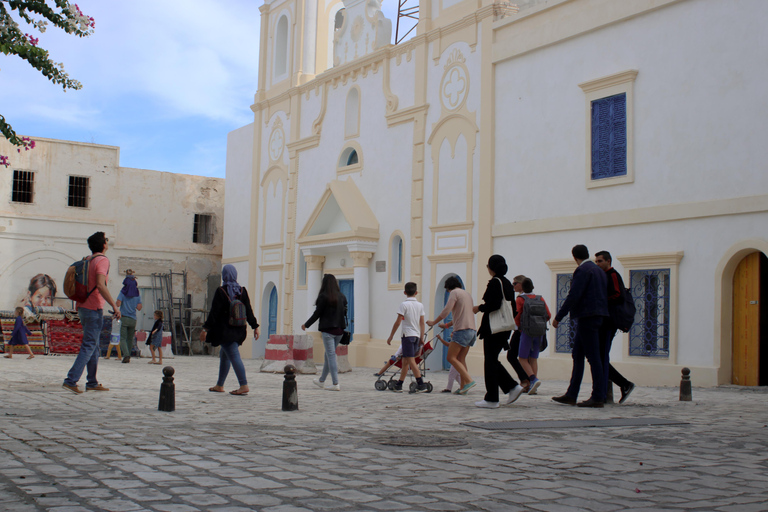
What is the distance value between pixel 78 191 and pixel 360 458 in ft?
93.2

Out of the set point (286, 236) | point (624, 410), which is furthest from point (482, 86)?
point (624, 410)

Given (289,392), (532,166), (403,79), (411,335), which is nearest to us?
(289,392)

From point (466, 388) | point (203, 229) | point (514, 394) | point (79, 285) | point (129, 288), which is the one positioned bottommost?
point (466, 388)

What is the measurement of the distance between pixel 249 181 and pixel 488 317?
20972 mm

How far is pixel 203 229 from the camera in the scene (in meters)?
33.9

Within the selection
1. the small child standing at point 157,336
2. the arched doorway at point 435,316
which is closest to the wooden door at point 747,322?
the arched doorway at point 435,316

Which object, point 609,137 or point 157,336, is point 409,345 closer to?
point 609,137

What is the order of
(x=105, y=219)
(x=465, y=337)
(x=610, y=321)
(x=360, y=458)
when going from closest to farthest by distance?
(x=360, y=458)
(x=610, y=321)
(x=465, y=337)
(x=105, y=219)

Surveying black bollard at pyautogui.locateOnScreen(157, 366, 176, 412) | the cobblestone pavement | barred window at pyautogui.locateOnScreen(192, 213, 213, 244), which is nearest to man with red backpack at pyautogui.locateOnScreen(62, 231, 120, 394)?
the cobblestone pavement

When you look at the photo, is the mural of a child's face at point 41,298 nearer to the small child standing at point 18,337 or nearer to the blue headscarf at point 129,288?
the small child standing at point 18,337

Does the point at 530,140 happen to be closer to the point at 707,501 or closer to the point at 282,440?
the point at 282,440

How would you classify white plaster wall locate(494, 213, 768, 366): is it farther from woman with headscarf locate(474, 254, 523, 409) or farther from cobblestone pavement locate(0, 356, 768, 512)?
woman with headscarf locate(474, 254, 523, 409)

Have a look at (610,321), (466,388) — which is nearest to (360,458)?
(610,321)

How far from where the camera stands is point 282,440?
645 centimetres
